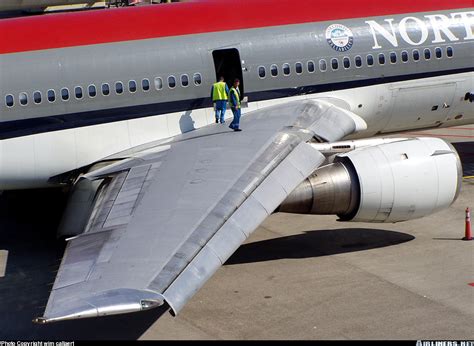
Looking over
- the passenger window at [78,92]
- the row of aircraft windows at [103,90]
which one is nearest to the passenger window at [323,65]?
the row of aircraft windows at [103,90]

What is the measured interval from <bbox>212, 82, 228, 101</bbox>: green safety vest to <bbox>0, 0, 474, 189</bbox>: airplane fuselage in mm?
698

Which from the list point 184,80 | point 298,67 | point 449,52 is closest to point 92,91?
point 184,80

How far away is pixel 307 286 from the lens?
17594 mm

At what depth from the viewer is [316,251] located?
1964cm

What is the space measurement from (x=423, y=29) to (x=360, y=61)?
204 centimetres

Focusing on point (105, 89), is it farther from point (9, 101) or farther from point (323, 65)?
point (323, 65)

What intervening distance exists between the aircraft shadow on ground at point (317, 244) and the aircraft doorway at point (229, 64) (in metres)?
4.28

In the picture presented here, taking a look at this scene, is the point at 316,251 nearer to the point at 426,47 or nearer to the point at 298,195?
the point at 298,195

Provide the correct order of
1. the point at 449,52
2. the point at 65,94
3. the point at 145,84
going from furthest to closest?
the point at 449,52
the point at 145,84
the point at 65,94

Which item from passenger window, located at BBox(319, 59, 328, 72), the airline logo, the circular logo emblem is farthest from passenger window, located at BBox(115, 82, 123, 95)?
the airline logo

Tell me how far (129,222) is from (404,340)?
17.5 ft

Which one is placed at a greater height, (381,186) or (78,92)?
(78,92)

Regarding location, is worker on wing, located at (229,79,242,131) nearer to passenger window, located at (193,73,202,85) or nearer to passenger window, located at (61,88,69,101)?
passenger window, located at (193,73,202,85)

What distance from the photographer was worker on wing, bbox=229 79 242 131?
20438 millimetres
